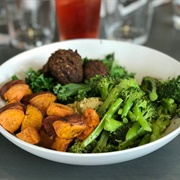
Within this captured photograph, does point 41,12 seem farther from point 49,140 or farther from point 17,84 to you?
point 49,140

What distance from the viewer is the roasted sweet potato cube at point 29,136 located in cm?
89

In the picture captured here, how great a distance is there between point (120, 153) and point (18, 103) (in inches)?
11.3

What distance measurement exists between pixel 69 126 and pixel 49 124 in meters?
0.06

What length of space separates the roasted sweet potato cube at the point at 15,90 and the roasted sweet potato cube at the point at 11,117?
82 mm

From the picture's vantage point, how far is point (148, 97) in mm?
1011

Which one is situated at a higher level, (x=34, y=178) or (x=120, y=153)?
(x=120, y=153)

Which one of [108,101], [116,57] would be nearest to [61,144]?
[108,101]

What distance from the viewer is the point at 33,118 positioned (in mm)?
936

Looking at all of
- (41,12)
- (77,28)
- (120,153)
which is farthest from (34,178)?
(41,12)

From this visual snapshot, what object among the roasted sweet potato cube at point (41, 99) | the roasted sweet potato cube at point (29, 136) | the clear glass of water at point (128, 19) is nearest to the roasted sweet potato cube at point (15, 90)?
the roasted sweet potato cube at point (41, 99)

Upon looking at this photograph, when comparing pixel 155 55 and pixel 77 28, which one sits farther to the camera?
pixel 77 28

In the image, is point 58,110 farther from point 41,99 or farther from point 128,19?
point 128,19

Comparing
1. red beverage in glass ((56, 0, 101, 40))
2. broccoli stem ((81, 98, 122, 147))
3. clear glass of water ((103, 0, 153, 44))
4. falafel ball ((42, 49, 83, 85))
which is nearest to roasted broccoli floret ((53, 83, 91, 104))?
falafel ball ((42, 49, 83, 85))

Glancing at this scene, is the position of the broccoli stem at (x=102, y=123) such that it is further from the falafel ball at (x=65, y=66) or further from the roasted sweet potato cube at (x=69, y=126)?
the falafel ball at (x=65, y=66)
